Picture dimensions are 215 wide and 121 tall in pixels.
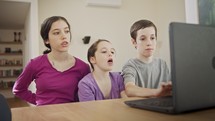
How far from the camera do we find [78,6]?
12.6 ft

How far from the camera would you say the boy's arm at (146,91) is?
807 mm

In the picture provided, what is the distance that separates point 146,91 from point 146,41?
16.1 inches

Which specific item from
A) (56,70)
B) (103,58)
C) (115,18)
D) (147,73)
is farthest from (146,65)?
(115,18)

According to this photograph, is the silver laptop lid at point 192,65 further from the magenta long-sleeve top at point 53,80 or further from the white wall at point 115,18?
the white wall at point 115,18

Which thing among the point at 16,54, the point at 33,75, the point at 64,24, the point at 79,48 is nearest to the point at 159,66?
the point at 64,24

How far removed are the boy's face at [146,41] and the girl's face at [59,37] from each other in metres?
0.42

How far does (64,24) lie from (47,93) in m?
0.41

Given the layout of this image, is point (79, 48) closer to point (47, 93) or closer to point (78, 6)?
point (78, 6)

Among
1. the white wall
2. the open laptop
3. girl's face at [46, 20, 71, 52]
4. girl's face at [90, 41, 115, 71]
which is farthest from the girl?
the white wall

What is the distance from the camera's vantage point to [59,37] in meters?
1.34

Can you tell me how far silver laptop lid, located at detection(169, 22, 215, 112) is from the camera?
500 mm

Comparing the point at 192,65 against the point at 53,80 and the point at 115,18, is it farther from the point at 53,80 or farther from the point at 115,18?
the point at 115,18

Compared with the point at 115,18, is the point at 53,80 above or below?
below

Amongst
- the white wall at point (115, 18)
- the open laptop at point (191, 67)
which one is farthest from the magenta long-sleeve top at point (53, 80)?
the white wall at point (115, 18)
